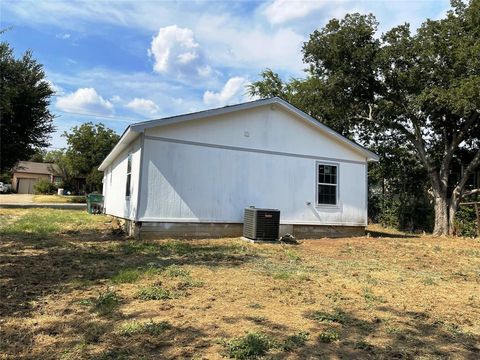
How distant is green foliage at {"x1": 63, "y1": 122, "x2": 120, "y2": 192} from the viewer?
40619 millimetres

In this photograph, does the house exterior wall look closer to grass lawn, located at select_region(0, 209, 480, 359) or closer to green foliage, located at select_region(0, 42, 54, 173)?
green foliage, located at select_region(0, 42, 54, 173)

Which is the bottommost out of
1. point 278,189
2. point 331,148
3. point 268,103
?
point 278,189

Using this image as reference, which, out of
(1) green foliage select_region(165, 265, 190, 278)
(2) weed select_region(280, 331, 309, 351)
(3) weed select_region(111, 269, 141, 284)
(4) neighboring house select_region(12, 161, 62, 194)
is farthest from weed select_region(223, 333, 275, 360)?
(4) neighboring house select_region(12, 161, 62, 194)

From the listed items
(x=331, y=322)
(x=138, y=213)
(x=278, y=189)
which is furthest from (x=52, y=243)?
(x=331, y=322)

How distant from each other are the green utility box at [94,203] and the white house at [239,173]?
909cm

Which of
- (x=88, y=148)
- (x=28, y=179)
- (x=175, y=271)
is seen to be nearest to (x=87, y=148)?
(x=88, y=148)

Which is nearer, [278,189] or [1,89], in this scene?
[1,89]

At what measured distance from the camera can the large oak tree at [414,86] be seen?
577 inches

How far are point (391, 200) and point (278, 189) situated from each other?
921 centimetres

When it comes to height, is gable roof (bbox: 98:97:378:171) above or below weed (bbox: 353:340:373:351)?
above

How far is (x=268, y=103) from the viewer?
42.0ft

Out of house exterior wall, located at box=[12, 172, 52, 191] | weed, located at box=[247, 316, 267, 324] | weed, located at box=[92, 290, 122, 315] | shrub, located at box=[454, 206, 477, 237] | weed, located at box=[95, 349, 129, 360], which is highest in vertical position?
house exterior wall, located at box=[12, 172, 52, 191]

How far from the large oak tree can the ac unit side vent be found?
296 inches

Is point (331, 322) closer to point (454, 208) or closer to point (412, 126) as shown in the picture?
point (454, 208)
